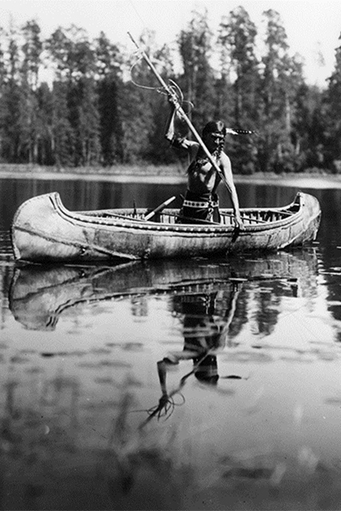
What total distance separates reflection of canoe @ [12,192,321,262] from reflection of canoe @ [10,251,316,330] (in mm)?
244

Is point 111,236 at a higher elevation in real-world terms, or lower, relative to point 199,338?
higher

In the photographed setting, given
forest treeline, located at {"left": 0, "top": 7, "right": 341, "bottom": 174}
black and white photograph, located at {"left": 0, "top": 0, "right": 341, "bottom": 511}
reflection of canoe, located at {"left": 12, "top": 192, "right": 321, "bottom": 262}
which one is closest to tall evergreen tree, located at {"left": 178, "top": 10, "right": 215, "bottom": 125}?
forest treeline, located at {"left": 0, "top": 7, "right": 341, "bottom": 174}

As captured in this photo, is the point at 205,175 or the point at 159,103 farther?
the point at 159,103

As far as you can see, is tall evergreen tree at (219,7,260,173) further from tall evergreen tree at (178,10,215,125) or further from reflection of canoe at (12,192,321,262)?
reflection of canoe at (12,192,321,262)

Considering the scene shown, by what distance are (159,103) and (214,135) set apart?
55.9 metres

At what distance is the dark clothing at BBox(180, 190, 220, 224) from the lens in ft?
47.8

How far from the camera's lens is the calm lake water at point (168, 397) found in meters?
4.61

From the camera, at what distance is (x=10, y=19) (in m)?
68.9

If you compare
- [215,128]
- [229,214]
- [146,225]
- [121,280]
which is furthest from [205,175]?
[121,280]

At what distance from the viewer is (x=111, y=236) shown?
13211 millimetres

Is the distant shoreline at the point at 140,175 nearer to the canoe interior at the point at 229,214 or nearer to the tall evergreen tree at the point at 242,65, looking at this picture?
the tall evergreen tree at the point at 242,65

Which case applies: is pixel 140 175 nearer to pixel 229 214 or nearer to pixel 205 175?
pixel 229 214

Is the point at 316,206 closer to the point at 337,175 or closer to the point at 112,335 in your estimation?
the point at 112,335

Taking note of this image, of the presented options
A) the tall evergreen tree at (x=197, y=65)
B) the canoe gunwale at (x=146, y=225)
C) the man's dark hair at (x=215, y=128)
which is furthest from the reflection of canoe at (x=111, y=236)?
the tall evergreen tree at (x=197, y=65)
